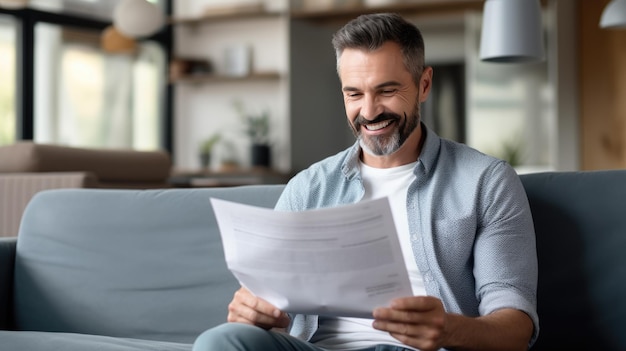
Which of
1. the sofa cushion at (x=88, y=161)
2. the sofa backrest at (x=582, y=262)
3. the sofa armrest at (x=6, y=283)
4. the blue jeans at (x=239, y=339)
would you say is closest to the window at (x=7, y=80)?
the sofa cushion at (x=88, y=161)

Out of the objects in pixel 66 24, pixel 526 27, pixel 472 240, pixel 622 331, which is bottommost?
pixel 622 331

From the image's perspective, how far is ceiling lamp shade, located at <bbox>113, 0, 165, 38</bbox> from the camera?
5.47 meters

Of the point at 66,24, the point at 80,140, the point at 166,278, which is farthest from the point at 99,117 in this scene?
the point at 166,278

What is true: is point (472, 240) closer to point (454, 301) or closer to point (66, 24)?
point (454, 301)

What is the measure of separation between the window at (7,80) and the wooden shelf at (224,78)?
55.3 inches

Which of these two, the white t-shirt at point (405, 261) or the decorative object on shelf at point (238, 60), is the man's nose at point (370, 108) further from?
the decorative object on shelf at point (238, 60)

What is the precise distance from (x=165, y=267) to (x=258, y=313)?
0.86 meters

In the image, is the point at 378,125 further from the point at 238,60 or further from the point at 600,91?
the point at 238,60

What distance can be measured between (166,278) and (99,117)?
196 inches

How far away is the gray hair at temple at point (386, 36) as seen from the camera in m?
1.95

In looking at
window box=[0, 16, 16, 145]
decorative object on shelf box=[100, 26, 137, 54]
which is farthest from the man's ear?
window box=[0, 16, 16, 145]

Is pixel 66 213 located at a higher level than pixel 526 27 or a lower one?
lower

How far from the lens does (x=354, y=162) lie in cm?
208

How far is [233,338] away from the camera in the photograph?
159 cm
